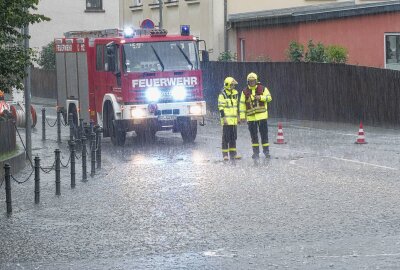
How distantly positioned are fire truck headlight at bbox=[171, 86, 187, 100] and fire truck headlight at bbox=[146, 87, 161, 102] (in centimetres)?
39

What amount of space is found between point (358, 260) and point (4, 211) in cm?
672

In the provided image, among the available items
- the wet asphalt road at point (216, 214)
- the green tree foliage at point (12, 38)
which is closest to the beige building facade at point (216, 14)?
the wet asphalt road at point (216, 214)

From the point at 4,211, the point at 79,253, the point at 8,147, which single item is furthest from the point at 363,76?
the point at 79,253

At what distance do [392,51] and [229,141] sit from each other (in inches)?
698

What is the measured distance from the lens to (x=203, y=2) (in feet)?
154

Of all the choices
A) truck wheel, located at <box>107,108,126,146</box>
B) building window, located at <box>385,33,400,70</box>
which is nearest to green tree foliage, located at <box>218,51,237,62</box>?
building window, located at <box>385,33,400,70</box>

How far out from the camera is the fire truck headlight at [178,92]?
27328mm

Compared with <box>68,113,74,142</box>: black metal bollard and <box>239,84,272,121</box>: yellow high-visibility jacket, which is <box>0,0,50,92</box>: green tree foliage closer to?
<box>239,84,272,121</box>: yellow high-visibility jacket

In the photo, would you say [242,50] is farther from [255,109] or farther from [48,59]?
[255,109]

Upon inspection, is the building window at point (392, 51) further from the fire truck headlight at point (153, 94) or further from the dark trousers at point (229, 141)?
the dark trousers at point (229, 141)

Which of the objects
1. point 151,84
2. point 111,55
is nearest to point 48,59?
point 111,55

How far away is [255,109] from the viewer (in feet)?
75.7

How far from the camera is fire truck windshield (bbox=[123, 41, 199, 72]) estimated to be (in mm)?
27125

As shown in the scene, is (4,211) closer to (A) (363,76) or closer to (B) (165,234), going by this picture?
(B) (165,234)
